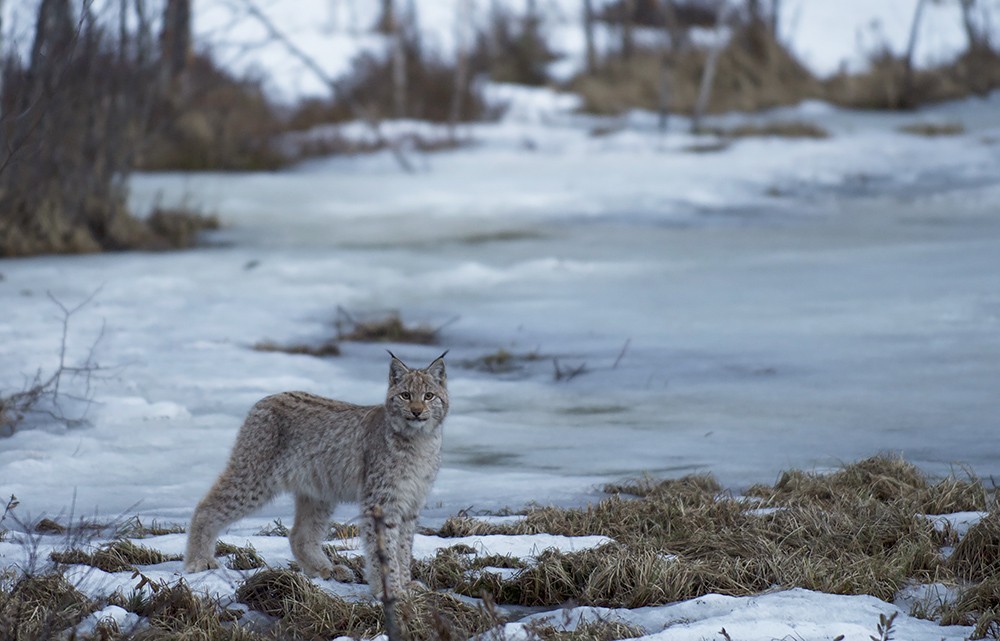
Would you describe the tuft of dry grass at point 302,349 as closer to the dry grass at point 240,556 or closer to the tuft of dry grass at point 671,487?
the tuft of dry grass at point 671,487

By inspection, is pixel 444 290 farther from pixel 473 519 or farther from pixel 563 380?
pixel 473 519

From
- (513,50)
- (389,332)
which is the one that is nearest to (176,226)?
(389,332)

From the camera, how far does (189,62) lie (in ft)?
62.0

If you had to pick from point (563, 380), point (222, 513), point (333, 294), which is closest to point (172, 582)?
point (222, 513)

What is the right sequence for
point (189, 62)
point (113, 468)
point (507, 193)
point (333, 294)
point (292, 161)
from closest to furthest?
1. point (113, 468)
2. point (333, 294)
3. point (507, 193)
4. point (189, 62)
5. point (292, 161)

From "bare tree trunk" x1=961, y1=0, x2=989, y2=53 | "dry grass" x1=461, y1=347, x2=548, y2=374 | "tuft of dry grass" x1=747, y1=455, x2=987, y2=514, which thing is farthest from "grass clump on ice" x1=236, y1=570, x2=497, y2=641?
"bare tree trunk" x1=961, y1=0, x2=989, y2=53

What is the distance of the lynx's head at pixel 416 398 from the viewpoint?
5.05 meters

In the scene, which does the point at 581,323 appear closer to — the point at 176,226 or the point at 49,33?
the point at 49,33

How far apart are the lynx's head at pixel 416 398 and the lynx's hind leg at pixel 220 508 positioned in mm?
633

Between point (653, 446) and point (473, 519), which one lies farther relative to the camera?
point (653, 446)

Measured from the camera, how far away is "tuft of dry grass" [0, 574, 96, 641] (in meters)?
4.15

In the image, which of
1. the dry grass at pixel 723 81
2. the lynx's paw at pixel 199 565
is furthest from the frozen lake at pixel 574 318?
the dry grass at pixel 723 81

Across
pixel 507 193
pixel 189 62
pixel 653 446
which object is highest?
pixel 189 62

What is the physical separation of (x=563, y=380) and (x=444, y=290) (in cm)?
317
